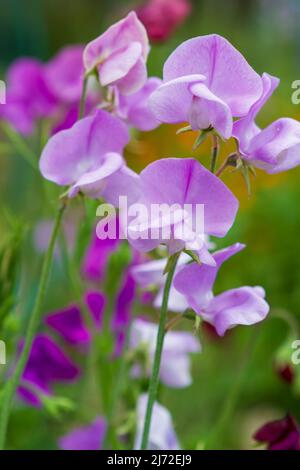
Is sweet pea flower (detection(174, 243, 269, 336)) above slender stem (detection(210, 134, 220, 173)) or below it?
below

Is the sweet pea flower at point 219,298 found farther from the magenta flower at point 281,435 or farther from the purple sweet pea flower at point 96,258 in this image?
the purple sweet pea flower at point 96,258

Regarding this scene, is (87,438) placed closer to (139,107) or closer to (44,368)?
(44,368)

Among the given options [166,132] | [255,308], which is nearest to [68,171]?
[255,308]

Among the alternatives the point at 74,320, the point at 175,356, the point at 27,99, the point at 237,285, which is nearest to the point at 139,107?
the point at 175,356

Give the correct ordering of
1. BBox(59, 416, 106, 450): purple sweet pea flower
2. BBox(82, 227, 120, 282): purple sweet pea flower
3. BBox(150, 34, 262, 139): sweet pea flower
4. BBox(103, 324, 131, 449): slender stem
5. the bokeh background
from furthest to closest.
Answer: the bokeh background < BBox(82, 227, 120, 282): purple sweet pea flower < BBox(59, 416, 106, 450): purple sweet pea flower < BBox(103, 324, 131, 449): slender stem < BBox(150, 34, 262, 139): sweet pea flower

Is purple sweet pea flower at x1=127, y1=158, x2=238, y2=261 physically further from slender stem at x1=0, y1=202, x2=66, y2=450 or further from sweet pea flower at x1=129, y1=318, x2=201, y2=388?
sweet pea flower at x1=129, y1=318, x2=201, y2=388

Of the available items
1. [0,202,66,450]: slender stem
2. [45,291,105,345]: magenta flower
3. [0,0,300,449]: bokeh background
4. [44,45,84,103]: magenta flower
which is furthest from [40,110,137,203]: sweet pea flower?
[44,45,84,103]: magenta flower
